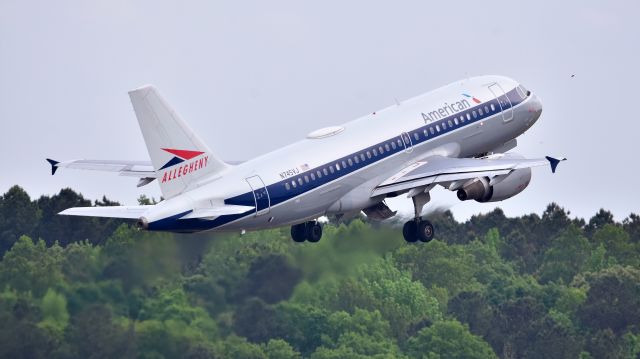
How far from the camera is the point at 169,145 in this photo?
375ft

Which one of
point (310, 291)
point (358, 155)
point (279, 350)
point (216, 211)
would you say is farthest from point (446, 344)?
point (216, 211)

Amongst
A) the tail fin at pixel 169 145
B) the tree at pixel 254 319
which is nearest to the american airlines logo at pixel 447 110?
the tail fin at pixel 169 145

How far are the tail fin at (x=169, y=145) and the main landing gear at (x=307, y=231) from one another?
10.3 meters

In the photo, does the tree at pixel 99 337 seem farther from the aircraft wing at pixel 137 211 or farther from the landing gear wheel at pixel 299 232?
the aircraft wing at pixel 137 211

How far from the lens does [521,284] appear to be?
179250 millimetres

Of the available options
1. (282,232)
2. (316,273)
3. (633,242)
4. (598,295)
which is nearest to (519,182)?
(316,273)

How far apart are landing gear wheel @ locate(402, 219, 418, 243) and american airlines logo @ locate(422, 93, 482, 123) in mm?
5106

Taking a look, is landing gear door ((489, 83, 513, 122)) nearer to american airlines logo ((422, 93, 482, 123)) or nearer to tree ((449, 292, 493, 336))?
american airlines logo ((422, 93, 482, 123))

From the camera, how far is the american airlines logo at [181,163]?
114500mm

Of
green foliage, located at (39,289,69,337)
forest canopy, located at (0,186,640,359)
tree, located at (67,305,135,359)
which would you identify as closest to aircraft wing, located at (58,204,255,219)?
forest canopy, located at (0,186,640,359)

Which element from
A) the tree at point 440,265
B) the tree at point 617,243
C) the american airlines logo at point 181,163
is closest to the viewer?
the american airlines logo at point 181,163

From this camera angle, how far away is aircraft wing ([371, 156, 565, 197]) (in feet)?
401

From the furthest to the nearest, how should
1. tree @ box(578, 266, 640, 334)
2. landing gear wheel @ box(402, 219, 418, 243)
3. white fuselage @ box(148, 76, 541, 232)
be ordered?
tree @ box(578, 266, 640, 334) < landing gear wheel @ box(402, 219, 418, 243) < white fuselage @ box(148, 76, 541, 232)

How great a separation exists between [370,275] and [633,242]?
58.9m
